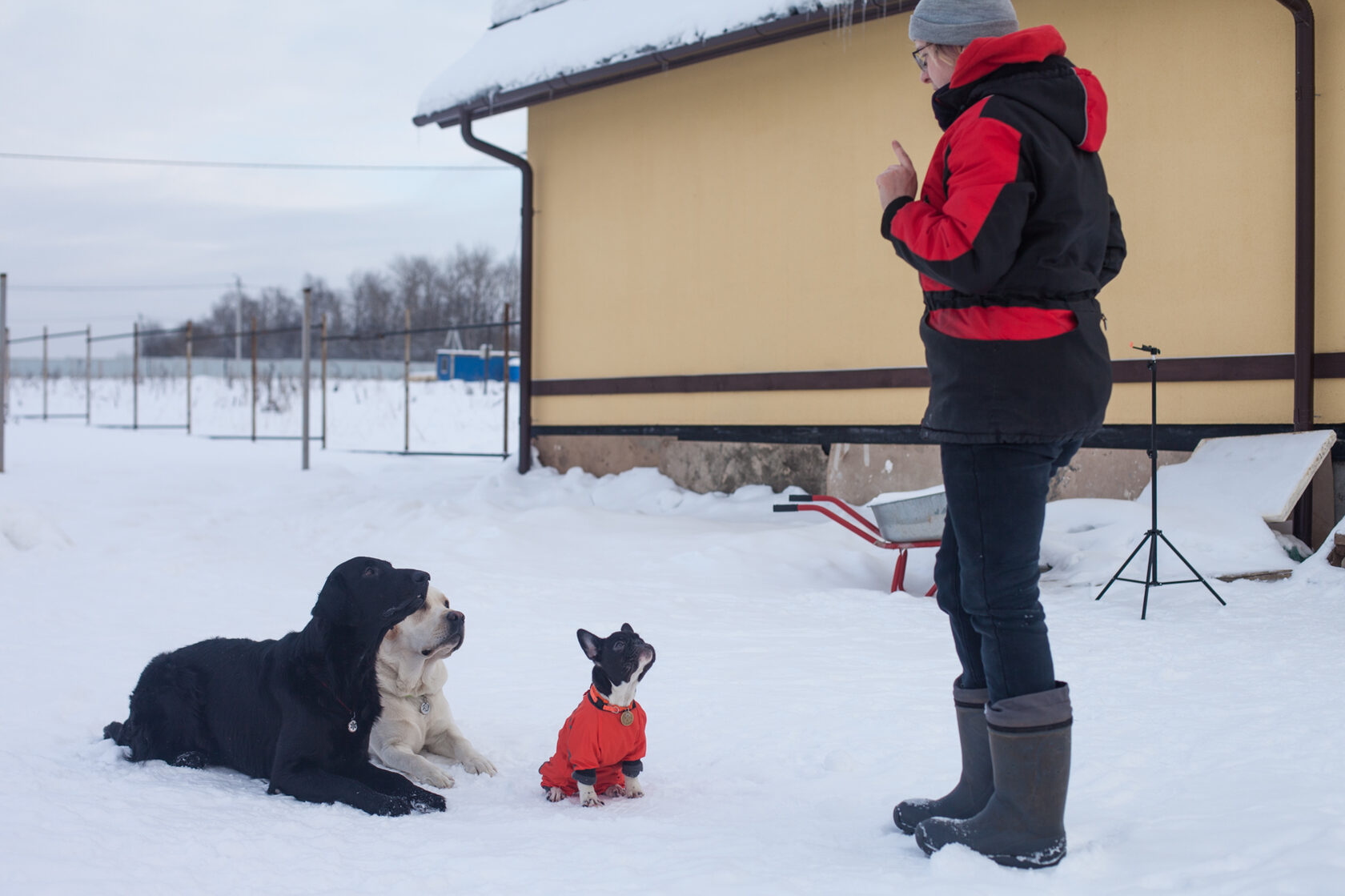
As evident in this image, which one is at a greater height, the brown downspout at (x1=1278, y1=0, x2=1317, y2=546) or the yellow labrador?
the brown downspout at (x1=1278, y1=0, x2=1317, y2=546)

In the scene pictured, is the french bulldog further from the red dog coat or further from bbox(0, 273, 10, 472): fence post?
bbox(0, 273, 10, 472): fence post

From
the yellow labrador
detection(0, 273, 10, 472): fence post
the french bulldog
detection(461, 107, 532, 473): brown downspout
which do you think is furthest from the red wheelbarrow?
detection(0, 273, 10, 472): fence post

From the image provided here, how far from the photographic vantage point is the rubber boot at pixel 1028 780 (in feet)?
6.79

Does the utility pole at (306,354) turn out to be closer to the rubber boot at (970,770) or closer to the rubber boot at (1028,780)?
the rubber boot at (970,770)

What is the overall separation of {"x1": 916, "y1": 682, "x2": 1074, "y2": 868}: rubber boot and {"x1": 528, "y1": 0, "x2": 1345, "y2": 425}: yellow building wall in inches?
196

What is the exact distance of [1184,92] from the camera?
21.4 ft

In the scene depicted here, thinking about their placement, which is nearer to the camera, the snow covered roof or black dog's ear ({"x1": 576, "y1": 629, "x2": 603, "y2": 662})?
black dog's ear ({"x1": 576, "y1": 629, "x2": 603, "y2": 662})

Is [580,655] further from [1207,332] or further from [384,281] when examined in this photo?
[384,281]

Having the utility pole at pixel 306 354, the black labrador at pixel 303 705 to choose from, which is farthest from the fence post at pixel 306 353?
the black labrador at pixel 303 705

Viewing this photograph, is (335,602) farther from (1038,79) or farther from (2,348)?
(2,348)

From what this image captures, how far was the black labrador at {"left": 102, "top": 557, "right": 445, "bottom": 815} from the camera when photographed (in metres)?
2.86

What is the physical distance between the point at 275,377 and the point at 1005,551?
38688 millimetres

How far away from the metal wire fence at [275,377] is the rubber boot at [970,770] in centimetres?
897

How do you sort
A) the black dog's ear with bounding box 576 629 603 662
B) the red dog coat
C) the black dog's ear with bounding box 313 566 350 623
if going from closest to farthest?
the red dog coat < the black dog's ear with bounding box 576 629 603 662 < the black dog's ear with bounding box 313 566 350 623
